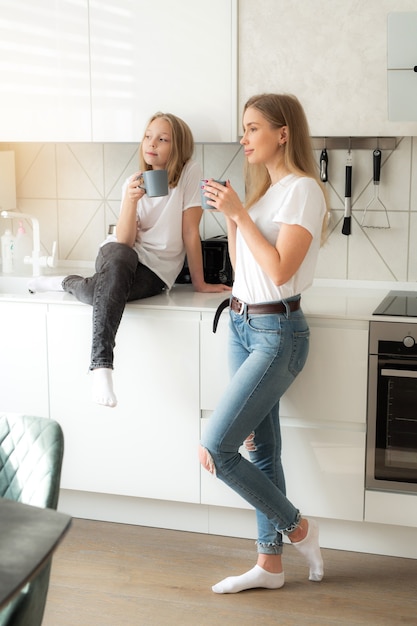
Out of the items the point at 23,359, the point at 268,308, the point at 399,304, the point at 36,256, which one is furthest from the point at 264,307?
the point at 36,256

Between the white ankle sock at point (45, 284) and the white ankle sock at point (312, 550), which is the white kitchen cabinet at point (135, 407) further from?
the white ankle sock at point (312, 550)

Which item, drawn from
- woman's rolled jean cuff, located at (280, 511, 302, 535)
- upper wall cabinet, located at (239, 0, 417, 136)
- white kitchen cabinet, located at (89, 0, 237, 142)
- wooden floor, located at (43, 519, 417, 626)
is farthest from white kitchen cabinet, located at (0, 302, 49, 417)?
upper wall cabinet, located at (239, 0, 417, 136)

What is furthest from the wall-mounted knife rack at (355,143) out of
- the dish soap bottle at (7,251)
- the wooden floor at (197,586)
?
the wooden floor at (197,586)

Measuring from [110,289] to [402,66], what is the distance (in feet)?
3.90

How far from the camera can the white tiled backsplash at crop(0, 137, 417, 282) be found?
11.1 ft

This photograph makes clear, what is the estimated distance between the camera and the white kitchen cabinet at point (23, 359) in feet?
10.5

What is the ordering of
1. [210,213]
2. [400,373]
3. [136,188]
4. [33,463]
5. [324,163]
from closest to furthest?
[33,463]
[400,373]
[136,188]
[324,163]
[210,213]

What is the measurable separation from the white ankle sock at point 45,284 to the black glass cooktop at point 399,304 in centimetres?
116

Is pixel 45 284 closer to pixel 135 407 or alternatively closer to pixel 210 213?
pixel 135 407

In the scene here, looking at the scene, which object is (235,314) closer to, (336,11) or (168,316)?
(168,316)

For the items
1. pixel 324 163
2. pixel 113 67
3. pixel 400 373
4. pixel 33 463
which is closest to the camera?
pixel 33 463

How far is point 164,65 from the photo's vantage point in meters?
3.22

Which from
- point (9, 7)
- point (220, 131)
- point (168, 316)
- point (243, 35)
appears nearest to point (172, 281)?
point (168, 316)

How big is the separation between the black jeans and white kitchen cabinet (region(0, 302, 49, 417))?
0.58 feet
